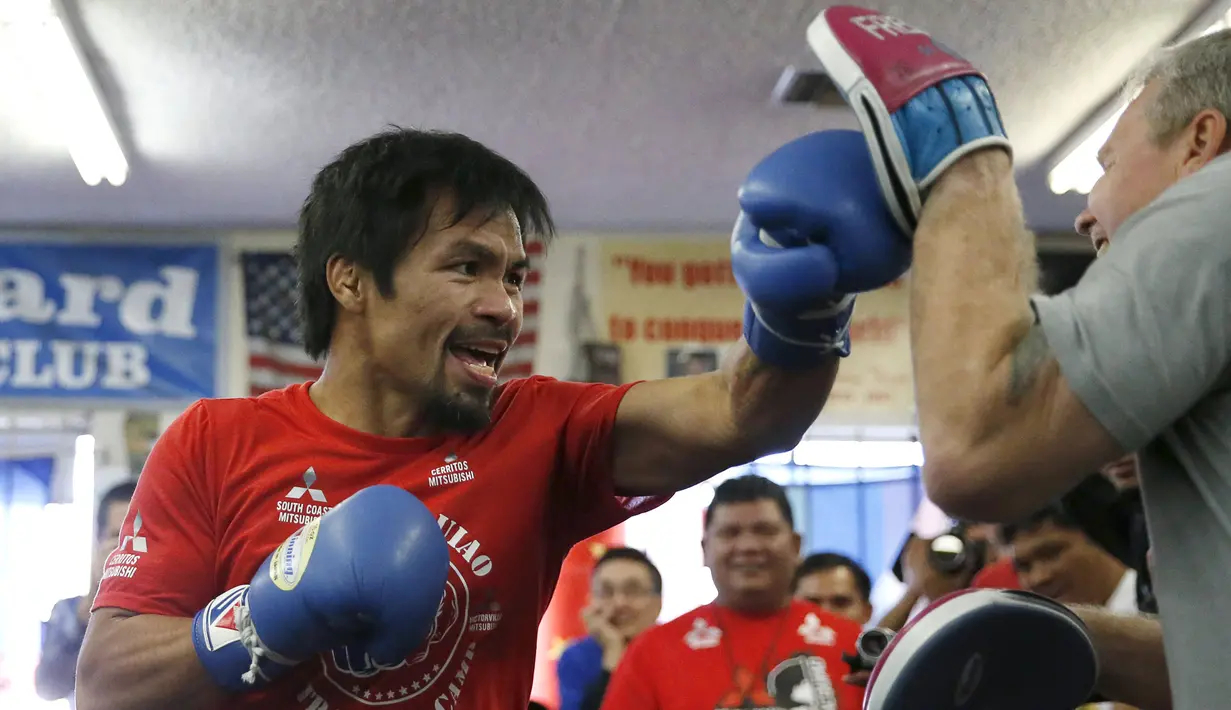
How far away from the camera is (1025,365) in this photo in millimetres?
904

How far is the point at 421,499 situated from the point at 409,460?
0.06 meters

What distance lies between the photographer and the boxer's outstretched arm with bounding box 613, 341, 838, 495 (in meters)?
1.41

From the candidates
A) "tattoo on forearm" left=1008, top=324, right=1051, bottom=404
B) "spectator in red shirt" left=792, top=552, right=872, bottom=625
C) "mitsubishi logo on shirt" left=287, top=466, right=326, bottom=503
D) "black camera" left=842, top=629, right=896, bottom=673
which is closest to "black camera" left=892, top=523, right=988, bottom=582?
"spectator in red shirt" left=792, top=552, right=872, bottom=625

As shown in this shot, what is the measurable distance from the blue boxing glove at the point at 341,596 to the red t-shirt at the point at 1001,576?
2004 mm

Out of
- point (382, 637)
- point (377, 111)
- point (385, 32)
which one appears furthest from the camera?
point (377, 111)

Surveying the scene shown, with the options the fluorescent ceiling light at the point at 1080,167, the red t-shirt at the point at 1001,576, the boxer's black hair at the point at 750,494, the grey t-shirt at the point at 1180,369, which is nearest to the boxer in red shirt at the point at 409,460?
the grey t-shirt at the point at 1180,369

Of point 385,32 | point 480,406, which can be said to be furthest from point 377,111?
point 480,406

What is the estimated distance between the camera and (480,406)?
5.03 ft

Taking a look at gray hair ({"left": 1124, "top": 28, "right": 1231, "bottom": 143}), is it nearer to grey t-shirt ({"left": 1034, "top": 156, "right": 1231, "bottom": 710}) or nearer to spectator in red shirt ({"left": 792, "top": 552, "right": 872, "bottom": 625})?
grey t-shirt ({"left": 1034, "top": 156, "right": 1231, "bottom": 710})

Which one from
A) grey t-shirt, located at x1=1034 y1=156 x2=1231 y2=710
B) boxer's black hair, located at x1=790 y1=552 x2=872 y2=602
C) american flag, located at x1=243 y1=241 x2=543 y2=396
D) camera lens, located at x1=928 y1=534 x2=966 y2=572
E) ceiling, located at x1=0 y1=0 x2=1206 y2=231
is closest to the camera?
grey t-shirt, located at x1=1034 y1=156 x2=1231 y2=710

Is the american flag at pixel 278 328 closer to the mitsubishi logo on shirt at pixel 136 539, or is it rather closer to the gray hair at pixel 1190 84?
the mitsubishi logo on shirt at pixel 136 539

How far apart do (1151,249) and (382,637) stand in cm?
85

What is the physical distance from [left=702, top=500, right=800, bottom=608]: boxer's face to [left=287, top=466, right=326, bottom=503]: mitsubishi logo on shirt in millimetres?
1634

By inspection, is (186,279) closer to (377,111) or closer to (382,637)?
(377,111)
